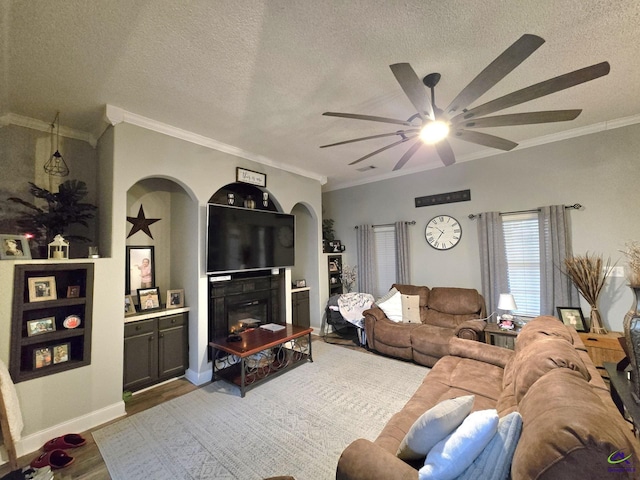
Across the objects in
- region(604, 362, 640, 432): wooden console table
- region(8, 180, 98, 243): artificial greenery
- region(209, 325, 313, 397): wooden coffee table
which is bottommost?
region(209, 325, 313, 397): wooden coffee table

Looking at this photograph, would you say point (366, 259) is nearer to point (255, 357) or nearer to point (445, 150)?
point (255, 357)

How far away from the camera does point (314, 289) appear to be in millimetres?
5023

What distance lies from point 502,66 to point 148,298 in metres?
3.91

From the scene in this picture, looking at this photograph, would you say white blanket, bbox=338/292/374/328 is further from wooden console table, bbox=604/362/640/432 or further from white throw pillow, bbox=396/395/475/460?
white throw pillow, bbox=396/395/475/460

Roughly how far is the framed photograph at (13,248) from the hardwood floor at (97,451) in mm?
1575

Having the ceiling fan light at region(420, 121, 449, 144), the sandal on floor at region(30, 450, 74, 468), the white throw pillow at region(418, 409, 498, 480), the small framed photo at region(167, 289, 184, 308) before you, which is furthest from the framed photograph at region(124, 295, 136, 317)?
the ceiling fan light at region(420, 121, 449, 144)

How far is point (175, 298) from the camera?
3.39m

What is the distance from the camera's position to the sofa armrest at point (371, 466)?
112 centimetres

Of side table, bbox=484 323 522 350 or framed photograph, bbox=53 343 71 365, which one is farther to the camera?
side table, bbox=484 323 522 350

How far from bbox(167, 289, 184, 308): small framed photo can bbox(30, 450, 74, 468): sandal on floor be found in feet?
5.04

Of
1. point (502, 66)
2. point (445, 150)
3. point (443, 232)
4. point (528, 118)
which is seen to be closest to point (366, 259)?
point (443, 232)

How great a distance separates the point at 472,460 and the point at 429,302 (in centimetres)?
338

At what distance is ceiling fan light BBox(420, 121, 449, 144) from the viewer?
1999 mm

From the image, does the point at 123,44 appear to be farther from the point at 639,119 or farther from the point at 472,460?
the point at 639,119
